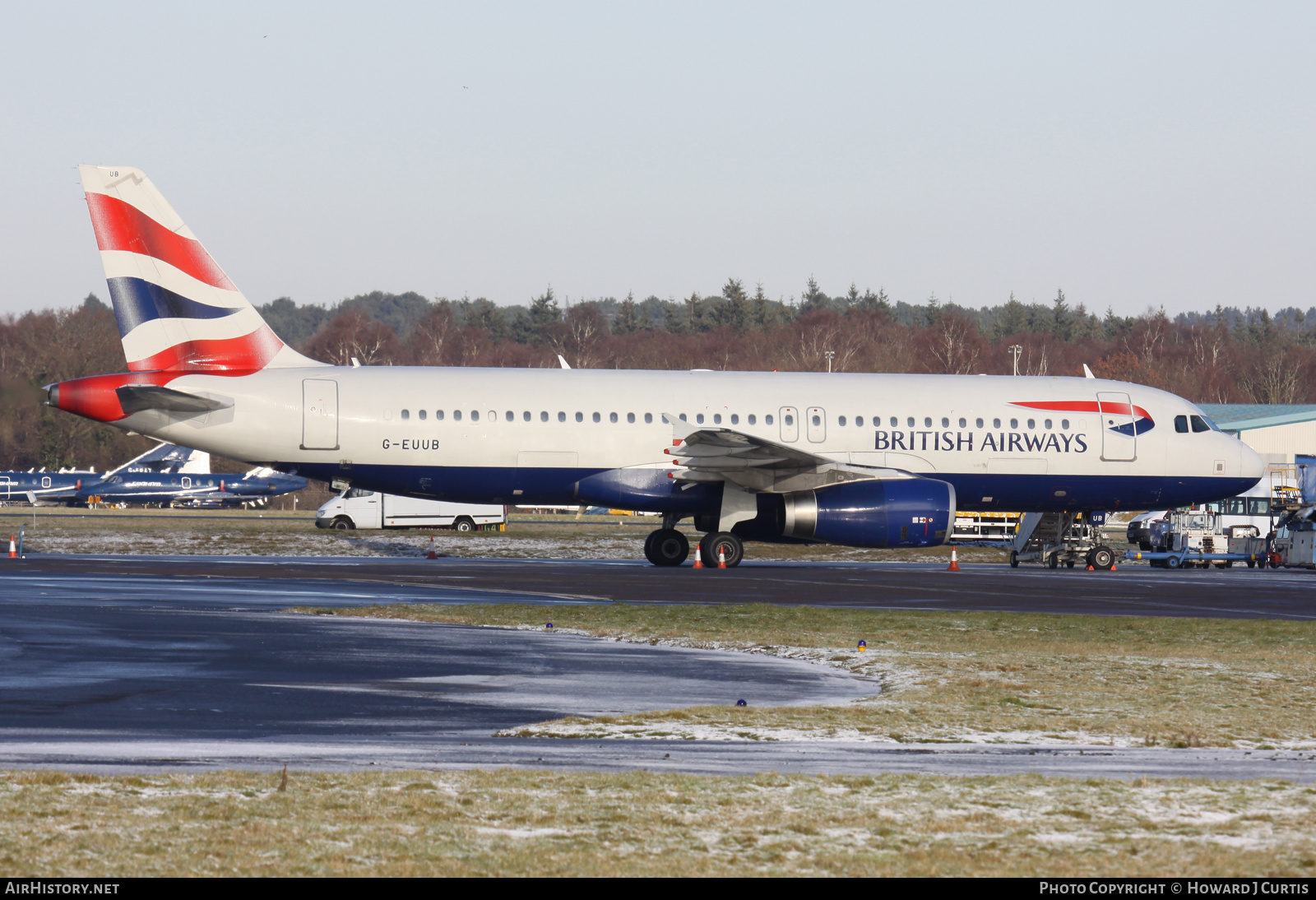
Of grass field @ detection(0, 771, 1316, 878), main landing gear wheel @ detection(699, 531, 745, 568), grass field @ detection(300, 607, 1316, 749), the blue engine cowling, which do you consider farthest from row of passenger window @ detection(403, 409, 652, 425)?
grass field @ detection(0, 771, 1316, 878)

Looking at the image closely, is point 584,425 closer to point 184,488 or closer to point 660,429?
point 660,429

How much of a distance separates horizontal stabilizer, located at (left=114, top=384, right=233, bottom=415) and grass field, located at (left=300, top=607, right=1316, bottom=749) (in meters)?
10.9

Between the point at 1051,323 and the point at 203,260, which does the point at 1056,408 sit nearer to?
the point at 203,260

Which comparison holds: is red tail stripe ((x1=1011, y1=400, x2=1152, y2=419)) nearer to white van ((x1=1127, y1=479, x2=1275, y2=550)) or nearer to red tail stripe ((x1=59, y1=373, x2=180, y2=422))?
white van ((x1=1127, y1=479, x2=1275, y2=550))

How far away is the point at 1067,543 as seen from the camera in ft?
115

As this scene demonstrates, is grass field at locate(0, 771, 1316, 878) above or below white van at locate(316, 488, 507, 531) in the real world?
below

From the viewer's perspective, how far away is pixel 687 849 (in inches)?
243

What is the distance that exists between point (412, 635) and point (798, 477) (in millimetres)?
14437

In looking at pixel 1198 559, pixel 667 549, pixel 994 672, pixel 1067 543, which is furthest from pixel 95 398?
pixel 1198 559

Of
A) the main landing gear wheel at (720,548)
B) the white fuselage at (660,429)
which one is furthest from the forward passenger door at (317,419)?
the main landing gear wheel at (720,548)

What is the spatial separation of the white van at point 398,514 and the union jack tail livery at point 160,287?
21.4 metres

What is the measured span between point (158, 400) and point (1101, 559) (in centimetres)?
2192

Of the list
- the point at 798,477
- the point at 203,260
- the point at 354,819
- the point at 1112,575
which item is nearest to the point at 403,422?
the point at 203,260

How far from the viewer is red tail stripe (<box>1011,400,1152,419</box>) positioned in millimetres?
31906
